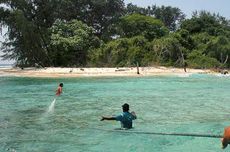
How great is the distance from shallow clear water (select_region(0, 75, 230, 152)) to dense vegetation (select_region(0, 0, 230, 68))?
19.0m

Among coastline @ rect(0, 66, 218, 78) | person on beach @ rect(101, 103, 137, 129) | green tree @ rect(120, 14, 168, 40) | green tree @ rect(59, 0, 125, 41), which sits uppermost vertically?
green tree @ rect(59, 0, 125, 41)

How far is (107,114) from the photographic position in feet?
58.9

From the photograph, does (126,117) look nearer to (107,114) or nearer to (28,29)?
(107,114)

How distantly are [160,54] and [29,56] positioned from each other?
15449 millimetres

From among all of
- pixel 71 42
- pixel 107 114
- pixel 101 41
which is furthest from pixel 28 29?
pixel 107 114

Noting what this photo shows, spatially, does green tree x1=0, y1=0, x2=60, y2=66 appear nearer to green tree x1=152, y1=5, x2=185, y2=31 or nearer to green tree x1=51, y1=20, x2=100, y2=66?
green tree x1=51, y1=20, x2=100, y2=66

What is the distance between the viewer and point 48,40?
5119 centimetres

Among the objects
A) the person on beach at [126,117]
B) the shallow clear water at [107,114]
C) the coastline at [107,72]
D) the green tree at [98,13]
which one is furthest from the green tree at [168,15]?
the person on beach at [126,117]

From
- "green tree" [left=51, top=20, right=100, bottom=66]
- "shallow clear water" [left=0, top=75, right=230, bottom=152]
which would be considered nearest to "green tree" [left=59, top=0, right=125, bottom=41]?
"green tree" [left=51, top=20, right=100, bottom=66]

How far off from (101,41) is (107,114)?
119 feet

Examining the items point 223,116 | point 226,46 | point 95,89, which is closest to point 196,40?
point 226,46

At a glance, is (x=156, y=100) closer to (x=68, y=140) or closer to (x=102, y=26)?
(x=68, y=140)

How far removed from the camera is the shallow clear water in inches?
469

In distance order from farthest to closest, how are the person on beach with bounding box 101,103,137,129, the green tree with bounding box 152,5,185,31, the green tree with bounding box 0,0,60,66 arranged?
the green tree with bounding box 152,5,185,31
the green tree with bounding box 0,0,60,66
the person on beach with bounding box 101,103,137,129
